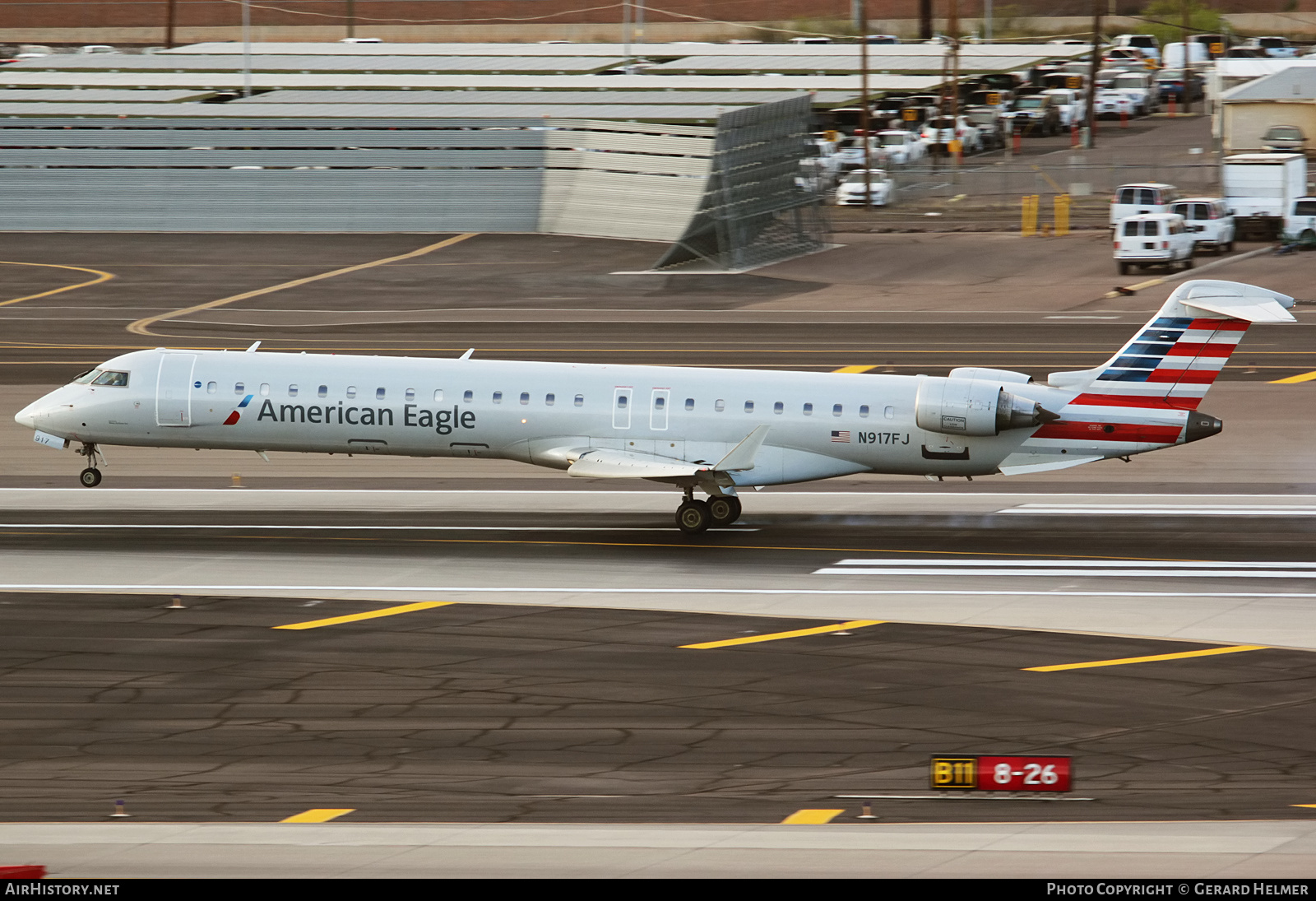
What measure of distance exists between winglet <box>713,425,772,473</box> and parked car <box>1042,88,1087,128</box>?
80.7 meters

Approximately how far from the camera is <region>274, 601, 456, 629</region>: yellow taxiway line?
28.2 meters

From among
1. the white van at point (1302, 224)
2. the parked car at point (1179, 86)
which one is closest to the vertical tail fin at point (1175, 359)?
the white van at point (1302, 224)

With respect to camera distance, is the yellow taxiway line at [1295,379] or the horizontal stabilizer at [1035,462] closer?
the horizontal stabilizer at [1035,462]

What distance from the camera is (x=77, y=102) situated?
304 ft

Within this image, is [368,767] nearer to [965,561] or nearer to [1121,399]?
[965,561]

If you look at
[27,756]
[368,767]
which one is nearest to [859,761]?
[368,767]

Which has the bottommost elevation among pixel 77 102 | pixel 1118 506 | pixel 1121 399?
pixel 1118 506

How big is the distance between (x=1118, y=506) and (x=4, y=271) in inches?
2094

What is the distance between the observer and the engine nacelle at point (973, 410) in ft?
107

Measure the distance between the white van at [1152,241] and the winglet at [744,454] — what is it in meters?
38.4

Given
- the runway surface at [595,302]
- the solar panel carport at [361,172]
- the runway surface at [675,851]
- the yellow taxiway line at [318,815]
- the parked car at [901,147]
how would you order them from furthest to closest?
the parked car at [901,147] < the solar panel carport at [361,172] < the runway surface at [595,302] < the yellow taxiway line at [318,815] < the runway surface at [675,851]

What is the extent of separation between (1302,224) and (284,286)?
138 feet

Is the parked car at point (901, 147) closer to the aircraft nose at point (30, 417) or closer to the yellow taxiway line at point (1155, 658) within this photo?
the aircraft nose at point (30, 417)

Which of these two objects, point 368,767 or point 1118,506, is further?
point 1118,506
